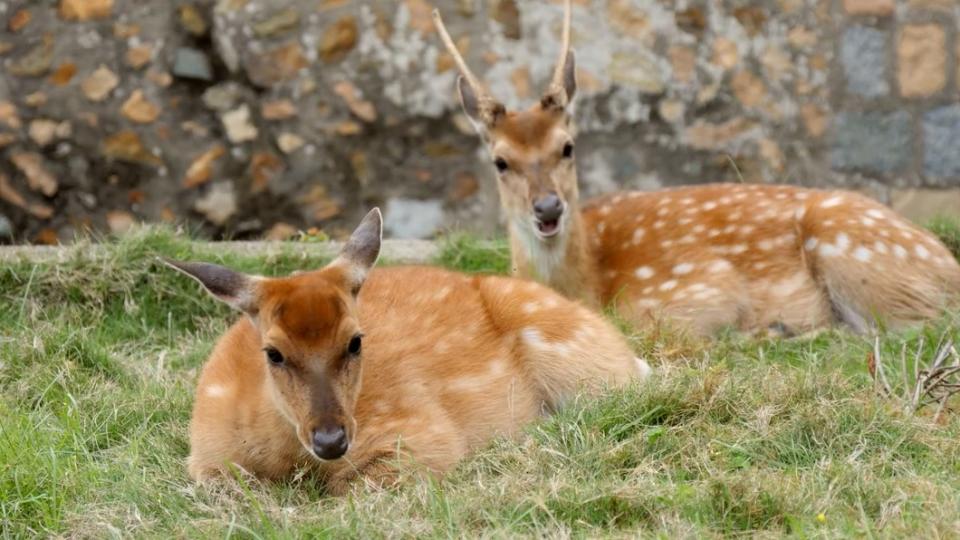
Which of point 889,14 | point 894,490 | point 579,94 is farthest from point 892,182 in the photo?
point 894,490

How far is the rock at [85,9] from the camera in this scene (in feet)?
28.3

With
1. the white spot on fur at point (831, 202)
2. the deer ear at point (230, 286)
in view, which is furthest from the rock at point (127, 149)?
the deer ear at point (230, 286)

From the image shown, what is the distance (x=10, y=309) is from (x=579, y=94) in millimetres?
3453

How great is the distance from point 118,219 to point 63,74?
0.81 m

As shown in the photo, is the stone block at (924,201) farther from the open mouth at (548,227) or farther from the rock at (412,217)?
the open mouth at (548,227)

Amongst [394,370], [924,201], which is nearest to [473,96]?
[394,370]

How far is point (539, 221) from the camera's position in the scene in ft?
23.8

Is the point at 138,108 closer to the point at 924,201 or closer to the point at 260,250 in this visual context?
the point at 260,250

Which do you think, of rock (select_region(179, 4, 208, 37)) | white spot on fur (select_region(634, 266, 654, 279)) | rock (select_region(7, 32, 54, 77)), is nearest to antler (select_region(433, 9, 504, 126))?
white spot on fur (select_region(634, 266, 654, 279))

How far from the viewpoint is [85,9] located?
8.65 meters

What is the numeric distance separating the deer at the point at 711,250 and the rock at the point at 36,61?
2.32m

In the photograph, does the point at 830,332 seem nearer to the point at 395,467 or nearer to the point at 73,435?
the point at 395,467

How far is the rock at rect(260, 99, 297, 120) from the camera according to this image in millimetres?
8867

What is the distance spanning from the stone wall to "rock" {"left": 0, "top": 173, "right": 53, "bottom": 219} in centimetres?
1
